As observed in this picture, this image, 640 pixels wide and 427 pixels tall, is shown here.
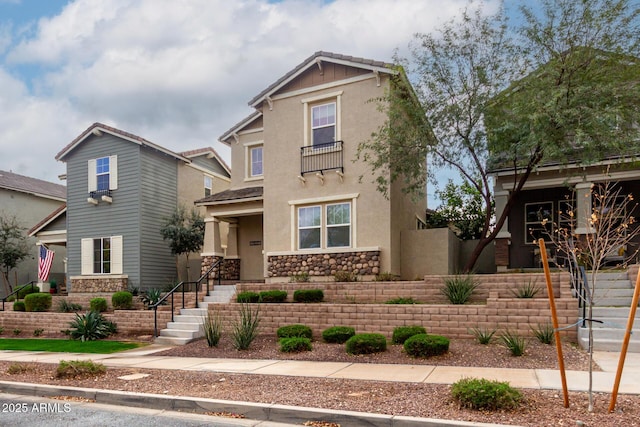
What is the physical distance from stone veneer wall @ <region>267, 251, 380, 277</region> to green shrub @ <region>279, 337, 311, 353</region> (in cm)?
535

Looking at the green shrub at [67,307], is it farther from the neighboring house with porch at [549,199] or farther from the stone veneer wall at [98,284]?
the neighboring house with porch at [549,199]

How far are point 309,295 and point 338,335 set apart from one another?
2714mm

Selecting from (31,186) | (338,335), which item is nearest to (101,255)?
(31,186)

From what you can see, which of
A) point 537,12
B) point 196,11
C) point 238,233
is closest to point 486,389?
point 537,12

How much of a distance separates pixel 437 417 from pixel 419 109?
11.2 metres

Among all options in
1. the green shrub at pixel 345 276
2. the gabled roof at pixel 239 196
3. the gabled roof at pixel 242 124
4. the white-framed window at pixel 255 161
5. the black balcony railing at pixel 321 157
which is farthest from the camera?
the white-framed window at pixel 255 161

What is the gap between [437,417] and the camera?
587cm

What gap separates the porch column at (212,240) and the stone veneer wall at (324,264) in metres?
2.74

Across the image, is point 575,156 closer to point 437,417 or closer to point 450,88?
point 450,88

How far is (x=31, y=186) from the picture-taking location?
98.5ft

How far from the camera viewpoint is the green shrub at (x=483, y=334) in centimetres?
1060

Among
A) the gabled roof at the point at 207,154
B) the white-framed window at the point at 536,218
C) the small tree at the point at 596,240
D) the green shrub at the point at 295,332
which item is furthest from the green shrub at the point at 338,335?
the gabled roof at the point at 207,154

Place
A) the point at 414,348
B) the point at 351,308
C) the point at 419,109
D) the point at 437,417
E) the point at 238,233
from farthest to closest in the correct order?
the point at 238,233, the point at 419,109, the point at 351,308, the point at 414,348, the point at 437,417

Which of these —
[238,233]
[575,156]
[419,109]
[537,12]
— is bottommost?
[238,233]
